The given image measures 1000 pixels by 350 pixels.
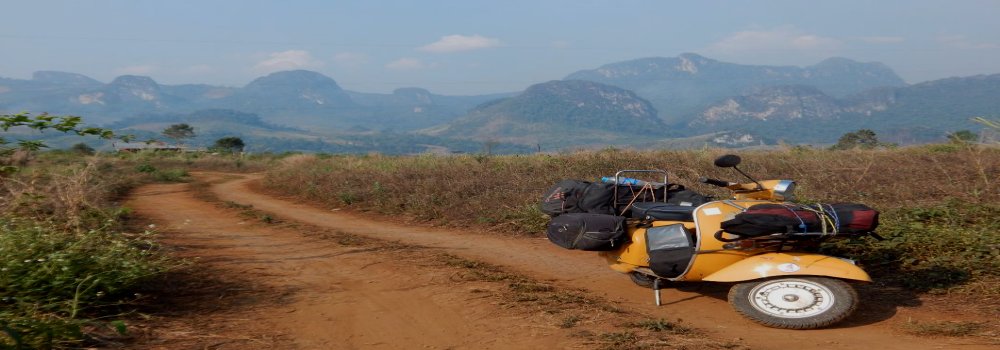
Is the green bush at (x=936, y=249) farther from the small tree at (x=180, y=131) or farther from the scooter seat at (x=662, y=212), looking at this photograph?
the small tree at (x=180, y=131)

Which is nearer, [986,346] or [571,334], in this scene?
[986,346]

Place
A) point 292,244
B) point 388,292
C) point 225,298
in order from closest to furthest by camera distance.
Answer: point 225,298 < point 388,292 < point 292,244

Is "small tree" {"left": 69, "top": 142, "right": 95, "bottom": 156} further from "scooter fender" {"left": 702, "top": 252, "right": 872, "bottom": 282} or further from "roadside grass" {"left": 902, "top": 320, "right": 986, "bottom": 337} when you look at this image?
"roadside grass" {"left": 902, "top": 320, "right": 986, "bottom": 337}

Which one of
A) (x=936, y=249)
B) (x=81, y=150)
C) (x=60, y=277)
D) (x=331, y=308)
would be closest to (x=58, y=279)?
(x=60, y=277)

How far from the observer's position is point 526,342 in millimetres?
4105

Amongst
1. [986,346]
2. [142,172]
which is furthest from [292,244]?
[142,172]

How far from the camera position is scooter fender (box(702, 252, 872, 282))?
14.3ft

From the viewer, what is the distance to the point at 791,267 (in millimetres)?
4465

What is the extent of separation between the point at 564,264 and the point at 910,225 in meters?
4.09

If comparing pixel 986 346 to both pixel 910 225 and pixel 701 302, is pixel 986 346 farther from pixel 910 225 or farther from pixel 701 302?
pixel 910 225

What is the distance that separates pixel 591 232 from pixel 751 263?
4.38 feet

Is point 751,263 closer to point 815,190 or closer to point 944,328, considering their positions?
point 944,328

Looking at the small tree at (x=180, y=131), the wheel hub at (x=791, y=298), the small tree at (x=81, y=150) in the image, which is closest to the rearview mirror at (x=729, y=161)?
the wheel hub at (x=791, y=298)

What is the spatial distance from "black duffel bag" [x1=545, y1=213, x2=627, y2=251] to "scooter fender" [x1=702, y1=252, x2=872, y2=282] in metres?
0.96
